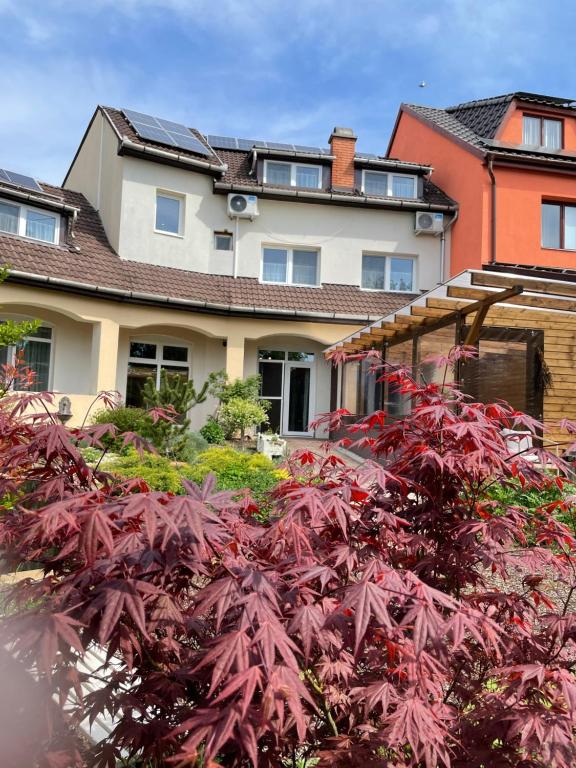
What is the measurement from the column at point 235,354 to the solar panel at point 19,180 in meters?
6.19

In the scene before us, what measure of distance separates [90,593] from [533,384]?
11895 mm

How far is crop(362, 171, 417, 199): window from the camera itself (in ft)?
59.2

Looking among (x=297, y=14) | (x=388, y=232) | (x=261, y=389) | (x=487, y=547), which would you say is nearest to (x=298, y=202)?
(x=388, y=232)

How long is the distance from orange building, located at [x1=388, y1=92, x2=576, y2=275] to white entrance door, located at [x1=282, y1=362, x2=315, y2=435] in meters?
5.50

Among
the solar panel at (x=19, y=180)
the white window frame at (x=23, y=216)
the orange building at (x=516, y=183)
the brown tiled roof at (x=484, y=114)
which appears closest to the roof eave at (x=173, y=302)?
the white window frame at (x=23, y=216)

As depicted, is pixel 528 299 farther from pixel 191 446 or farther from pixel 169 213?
pixel 169 213

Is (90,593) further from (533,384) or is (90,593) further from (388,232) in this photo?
(388,232)

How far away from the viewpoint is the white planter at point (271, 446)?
1306cm

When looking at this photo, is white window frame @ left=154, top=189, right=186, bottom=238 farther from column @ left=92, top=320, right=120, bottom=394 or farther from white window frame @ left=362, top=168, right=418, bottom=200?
white window frame @ left=362, top=168, right=418, bottom=200

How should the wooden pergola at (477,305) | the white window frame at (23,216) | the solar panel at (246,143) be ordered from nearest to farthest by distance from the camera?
the wooden pergola at (477,305)
the white window frame at (23,216)
the solar panel at (246,143)

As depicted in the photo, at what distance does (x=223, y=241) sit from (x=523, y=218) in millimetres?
8575

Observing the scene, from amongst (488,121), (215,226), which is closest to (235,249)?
(215,226)

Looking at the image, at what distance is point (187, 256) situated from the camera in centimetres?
1642

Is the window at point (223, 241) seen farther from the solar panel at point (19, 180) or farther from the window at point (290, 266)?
the solar panel at point (19, 180)
